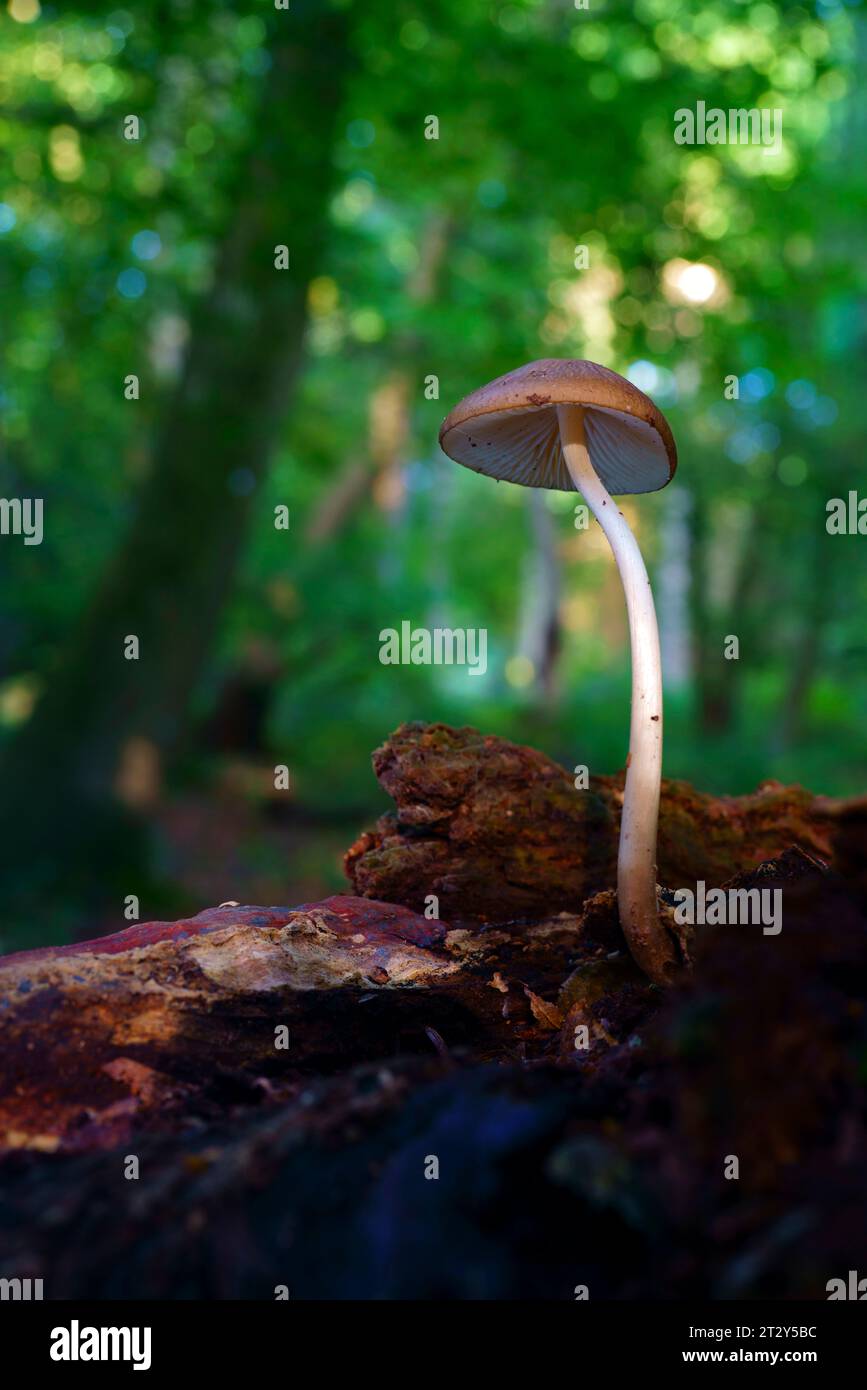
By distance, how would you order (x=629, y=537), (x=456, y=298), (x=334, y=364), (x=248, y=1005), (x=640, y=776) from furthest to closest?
(x=334, y=364) → (x=456, y=298) → (x=629, y=537) → (x=640, y=776) → (x=248, y=1005)

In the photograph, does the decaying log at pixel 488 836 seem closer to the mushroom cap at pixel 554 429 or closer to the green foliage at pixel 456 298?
the mushroom cap at pixel 554 429

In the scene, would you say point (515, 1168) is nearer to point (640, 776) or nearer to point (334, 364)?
point (640, 776)

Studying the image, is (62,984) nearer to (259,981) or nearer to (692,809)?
(259,981)

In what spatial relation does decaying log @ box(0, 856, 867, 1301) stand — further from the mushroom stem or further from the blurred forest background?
the blurred forest background

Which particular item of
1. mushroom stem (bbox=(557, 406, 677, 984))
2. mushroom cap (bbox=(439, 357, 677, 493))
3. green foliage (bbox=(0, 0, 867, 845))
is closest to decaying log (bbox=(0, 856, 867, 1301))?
mushroom stem (bbox=(557, 406, 677, 984))

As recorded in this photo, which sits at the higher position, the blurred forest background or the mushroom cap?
the blurred forest background

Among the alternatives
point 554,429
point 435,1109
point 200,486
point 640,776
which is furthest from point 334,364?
point 435,1109
